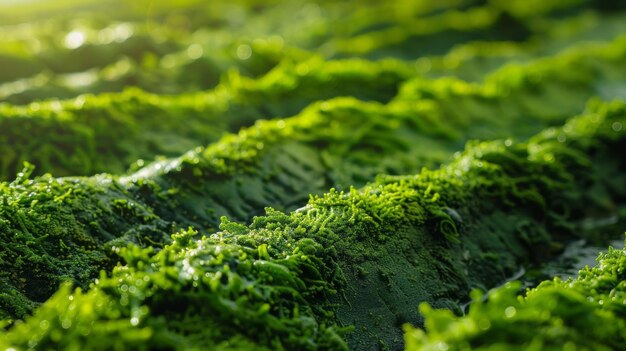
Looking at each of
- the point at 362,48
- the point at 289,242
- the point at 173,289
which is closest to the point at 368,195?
the point at 289,242

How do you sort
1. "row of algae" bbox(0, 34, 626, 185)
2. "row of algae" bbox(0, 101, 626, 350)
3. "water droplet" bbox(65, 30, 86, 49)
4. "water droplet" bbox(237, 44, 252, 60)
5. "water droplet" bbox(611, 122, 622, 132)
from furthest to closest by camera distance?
"water droplet" bbox(65, 30, 86, 49) → "water droplet" bbox(237, 44, 252, 60) → "water droplet" bbox(611, 122, 622, 132) → "row of algae" bbox(0, 34, 626, 185) → "row of algae" bbox(0, 101, 626, 350)

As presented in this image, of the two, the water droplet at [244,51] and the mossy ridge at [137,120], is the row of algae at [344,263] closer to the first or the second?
the mossy ridge at [137,120]

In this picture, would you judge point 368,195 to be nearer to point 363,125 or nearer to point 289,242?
point 289,242

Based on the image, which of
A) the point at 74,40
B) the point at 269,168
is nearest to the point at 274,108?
the point at 269,168

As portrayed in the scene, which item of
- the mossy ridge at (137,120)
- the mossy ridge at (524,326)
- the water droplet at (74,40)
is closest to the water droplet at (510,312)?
the mossy ridge at (524,326)

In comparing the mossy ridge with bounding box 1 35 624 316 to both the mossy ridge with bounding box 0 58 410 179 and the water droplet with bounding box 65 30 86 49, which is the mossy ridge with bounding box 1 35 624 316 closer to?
the mossy ridge with bounding box 0 58 410 179

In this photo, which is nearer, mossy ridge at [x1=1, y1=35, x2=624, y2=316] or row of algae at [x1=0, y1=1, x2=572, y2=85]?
mossy ridge at [x1=1, y1=35, x2=624, y2=316]

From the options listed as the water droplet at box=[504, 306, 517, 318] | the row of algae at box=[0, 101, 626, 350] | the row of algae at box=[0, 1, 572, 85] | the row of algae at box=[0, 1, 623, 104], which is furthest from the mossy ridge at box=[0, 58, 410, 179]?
the water droplet at box=[504, 306, 517, 318]
